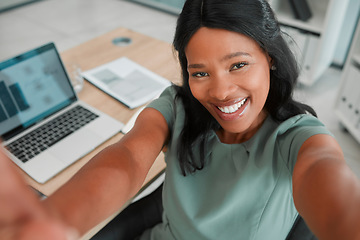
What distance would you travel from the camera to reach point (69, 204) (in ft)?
2.08

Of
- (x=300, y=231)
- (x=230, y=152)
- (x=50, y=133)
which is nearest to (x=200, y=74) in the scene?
(x=230, y=152)

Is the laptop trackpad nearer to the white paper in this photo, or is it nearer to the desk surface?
the desk surface

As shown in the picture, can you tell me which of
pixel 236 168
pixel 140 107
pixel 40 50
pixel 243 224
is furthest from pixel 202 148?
pixel 40 50

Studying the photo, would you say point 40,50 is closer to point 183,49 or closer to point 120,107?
point 120,107

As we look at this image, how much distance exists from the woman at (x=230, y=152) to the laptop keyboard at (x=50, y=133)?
45cm

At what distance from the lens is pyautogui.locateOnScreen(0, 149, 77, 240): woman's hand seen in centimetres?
28

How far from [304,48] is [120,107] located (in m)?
1.93

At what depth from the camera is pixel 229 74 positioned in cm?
83

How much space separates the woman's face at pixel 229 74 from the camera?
31.1 inches

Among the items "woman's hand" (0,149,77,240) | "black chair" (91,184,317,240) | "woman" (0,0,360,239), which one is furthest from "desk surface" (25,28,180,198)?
"woman's hand" (0,149,77,240)

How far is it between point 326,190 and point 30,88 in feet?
3.71

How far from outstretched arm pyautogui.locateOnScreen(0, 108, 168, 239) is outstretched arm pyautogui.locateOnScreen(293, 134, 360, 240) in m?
0.42

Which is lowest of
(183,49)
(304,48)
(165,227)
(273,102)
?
(304,48)

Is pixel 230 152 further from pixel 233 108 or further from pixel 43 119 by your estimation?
pixel 43 119
